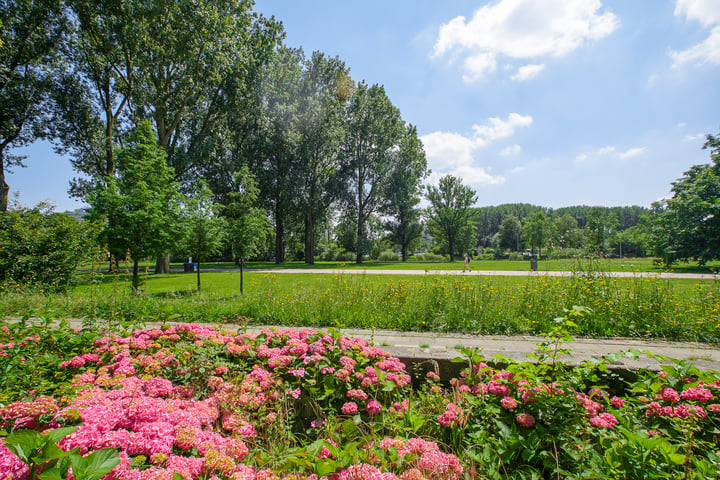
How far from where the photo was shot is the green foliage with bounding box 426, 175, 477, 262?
122 feet

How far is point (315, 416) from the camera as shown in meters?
2.32

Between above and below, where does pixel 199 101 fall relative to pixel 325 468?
above

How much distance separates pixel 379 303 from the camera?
616 centimetres

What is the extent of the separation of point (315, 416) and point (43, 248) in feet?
34.8

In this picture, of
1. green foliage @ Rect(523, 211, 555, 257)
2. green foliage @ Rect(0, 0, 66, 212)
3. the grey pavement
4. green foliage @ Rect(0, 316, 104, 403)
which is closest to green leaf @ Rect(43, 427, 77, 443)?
green foliage @ Rect(0, 316, 104, 403)

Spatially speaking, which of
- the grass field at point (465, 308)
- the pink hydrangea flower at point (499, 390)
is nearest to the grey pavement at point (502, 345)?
the grass field at point (465, 308)

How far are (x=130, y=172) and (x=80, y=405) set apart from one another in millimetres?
9661

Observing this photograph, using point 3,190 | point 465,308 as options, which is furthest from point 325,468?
point 3,190

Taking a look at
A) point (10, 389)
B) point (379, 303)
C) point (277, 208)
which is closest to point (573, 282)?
point (379, 303)

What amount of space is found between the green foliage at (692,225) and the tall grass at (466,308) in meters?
15.8

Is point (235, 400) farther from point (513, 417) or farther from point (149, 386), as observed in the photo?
point (513, 417)

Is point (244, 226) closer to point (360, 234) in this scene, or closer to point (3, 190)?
point (3, 190)

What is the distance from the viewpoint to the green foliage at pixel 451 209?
122 ft

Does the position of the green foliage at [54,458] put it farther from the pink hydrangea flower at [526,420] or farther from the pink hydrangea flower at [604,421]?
the pink hydrangea flower at [604,421]
